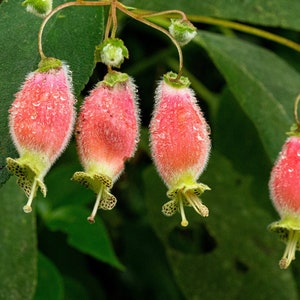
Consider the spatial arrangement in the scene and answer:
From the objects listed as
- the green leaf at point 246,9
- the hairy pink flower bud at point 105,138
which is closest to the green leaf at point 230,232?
the green leaf at point 246,9

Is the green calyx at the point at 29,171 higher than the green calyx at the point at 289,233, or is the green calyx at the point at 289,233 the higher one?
the green calyx at the point at 29,171

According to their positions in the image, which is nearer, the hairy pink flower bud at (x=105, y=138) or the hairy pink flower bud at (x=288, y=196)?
the hairy pink flower bud at (x=105, y=138)

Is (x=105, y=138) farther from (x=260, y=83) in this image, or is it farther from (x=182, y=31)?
(x=260, y=83)

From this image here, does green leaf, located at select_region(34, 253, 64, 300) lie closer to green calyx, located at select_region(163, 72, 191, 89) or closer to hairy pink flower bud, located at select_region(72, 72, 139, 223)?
hairy pink flower bud, located at select_region(72, 72, 139, 223)

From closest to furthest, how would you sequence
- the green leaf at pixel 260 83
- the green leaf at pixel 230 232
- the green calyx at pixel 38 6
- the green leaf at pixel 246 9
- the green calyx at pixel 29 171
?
1. the green calyx at pixel 29 171
2. the green calyx at pixel 38 6
3. the green leaf at pixel 260 83
4. the green leaf at pixel 246 9
5. the green leaf at pixel 230 232

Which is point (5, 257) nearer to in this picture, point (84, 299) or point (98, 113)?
point (84, 299)

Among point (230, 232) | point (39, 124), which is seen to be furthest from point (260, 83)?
point (39, 124)

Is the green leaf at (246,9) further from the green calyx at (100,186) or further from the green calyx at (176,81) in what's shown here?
the green calyx at (100,186)

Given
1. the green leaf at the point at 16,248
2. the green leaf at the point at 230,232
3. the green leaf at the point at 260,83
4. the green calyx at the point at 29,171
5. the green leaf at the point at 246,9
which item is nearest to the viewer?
the green calyx at the point at 29,171
